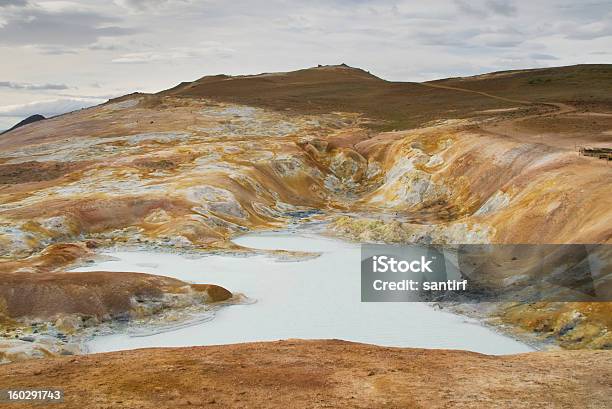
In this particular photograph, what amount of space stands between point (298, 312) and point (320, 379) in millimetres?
13974

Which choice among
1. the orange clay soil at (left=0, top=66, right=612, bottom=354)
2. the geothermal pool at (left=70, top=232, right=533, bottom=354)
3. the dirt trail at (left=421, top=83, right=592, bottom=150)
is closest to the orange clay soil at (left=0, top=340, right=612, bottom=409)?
the geothermal pool at (left=70, top=232, right=533, bottom=354)

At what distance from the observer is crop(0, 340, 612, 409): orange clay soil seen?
1883 cm

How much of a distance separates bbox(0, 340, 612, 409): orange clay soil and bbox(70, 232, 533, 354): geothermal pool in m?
6.17

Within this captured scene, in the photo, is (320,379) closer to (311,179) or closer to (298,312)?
(298,312)

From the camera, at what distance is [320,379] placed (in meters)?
21.1

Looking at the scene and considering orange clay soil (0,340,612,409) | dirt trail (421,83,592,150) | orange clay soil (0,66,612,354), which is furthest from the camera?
dirt trail (421,83,592,150)

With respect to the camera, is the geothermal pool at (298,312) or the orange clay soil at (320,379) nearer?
the orange clay soil at (320,379)

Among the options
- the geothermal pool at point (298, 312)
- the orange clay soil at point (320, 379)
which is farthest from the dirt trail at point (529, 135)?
the orange clay soil at point (320, 379)

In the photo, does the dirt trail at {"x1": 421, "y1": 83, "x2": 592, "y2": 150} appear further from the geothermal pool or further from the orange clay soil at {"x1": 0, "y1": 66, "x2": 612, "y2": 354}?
the geothermal pool

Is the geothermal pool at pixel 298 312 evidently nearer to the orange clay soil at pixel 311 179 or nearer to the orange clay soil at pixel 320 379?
the orange clay soil at pixel 311 179

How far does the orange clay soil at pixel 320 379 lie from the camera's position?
18828 millimetres

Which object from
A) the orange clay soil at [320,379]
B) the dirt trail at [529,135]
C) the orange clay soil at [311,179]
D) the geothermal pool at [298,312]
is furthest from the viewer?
the dirt trail at [529,135]

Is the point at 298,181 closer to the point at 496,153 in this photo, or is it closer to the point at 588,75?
the point at 496,153

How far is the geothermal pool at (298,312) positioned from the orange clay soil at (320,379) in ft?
20.2
